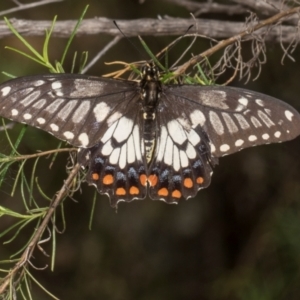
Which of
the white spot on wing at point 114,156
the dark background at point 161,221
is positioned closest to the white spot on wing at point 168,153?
the white spot on wing at point 114,156

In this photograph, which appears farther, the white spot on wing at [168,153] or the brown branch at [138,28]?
the brown branch at [138,28]

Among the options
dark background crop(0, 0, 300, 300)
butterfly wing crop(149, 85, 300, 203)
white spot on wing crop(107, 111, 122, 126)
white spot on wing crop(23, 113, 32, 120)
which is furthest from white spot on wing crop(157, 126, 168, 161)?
dark background crop(0, 0, 300, 300)

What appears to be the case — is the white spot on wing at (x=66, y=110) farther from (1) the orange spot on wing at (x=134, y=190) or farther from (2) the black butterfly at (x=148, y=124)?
(1) the orange spot on wing at (x=134, y=190)

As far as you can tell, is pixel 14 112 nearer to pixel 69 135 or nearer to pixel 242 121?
pixel 69 135

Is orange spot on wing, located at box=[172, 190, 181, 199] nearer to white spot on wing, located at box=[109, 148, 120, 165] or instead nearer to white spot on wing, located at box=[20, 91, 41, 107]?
white spot on wing, located at box=[109, 148, 120, 165]

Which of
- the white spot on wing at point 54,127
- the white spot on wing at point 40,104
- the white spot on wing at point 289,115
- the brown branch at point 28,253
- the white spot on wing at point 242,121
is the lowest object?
the brown branch at point 28,253

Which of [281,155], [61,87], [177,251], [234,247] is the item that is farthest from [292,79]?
[61,87]

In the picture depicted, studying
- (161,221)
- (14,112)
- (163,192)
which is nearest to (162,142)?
(163,192)
